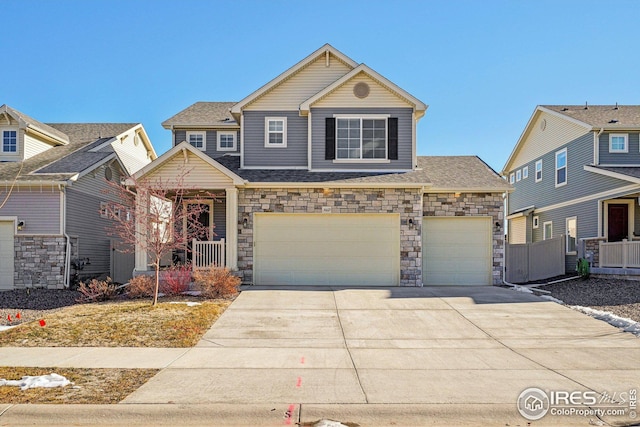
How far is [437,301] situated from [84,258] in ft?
41.2

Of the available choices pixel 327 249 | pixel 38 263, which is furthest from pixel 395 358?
pixel 38 263

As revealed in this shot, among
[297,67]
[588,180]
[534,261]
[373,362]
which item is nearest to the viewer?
[373,362]

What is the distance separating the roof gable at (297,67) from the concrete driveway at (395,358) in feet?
23.6

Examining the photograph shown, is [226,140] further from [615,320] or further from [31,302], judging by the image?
[615,320]

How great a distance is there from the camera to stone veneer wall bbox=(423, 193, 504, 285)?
52.3 feet

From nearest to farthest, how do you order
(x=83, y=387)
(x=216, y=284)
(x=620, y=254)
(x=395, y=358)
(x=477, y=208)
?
(x=83, y=387)
(x=395, y=358)
(x=216, y=284)
(x=477, y=208)
(x=620, y=254)

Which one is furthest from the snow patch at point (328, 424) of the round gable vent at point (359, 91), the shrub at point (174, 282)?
Result: the round gable vent at point (359, 91)

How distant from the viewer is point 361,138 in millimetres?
16359

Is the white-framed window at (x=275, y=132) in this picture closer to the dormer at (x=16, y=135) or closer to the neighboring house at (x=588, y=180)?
the dormer at (x=16, y=135)

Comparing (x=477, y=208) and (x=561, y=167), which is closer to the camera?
(x=477, y=208)

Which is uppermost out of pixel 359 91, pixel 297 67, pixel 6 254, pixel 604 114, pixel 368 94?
pixel 297 67

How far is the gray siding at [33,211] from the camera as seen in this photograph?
16188 millimetres

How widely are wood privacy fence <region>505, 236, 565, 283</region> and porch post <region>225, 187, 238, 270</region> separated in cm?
944

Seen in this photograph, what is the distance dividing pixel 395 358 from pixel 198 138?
649 inches
